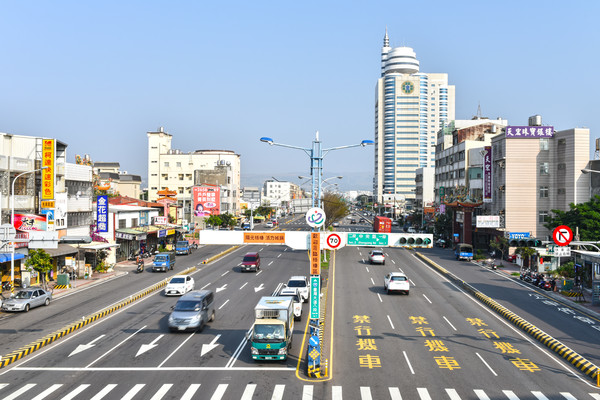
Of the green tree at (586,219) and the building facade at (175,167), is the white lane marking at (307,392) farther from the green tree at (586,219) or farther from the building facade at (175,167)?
the building facade at (175,167)

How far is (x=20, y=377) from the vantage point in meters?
20.6

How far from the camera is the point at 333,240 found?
23.1 meters

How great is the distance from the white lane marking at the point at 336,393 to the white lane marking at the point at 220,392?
392 cm

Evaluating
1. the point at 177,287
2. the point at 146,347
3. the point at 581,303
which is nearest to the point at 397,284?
the point at 581,303

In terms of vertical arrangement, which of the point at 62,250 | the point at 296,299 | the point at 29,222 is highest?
the point at 29,222

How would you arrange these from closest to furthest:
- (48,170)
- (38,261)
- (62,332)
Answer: (62,332) → (38,261) → (48,170)

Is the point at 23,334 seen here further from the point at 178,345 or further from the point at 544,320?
the point at 544,320

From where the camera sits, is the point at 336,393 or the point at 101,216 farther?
the point at 101,216

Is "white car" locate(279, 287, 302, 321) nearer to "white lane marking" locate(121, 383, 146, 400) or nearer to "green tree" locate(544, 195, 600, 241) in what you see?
"white lane marking" locate(121, 383, 146, 400)

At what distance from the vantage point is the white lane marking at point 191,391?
18.3m

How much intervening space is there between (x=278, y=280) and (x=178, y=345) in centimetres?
2315

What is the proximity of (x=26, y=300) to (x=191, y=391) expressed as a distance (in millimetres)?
20236

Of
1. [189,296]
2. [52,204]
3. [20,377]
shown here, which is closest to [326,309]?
[189,296]

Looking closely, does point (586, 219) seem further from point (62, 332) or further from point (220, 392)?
point (62, 332)
